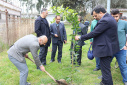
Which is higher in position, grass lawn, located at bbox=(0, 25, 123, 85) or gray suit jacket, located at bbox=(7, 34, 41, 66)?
gray suit jacket, located at bbox=(7, 34, 41, 66)

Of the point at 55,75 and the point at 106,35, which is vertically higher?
the point at 106,35

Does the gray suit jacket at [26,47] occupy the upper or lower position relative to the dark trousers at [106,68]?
upper

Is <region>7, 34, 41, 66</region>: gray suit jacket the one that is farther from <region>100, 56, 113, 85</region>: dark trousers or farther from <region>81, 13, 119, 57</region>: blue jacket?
<region>100, 56, 113, 85</region>: dark trousers

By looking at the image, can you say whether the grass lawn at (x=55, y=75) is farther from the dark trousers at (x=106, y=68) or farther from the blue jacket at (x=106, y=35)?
the blue jacket at (x=106, y=35)

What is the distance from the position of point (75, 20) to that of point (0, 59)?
4393 millimetres

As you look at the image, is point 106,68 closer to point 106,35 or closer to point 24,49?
point 106,35

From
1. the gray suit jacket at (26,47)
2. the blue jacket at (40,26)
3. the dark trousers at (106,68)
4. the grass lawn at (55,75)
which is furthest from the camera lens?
the blue jacket at (40,26)

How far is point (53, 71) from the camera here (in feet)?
15.1

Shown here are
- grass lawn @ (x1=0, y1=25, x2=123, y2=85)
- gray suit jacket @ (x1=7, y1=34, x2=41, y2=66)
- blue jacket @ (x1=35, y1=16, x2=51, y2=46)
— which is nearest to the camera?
gray suit jacket @ (x1=7, y1=34, x2=41, y2=66)

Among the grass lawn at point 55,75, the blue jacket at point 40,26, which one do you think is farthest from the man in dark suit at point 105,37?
the blue jacket at point 40,26

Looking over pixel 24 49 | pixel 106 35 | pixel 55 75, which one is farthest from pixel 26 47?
pixel 106 35

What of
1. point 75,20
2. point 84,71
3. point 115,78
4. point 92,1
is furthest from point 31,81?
point 92,1

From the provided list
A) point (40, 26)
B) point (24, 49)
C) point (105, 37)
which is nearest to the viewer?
point (105, 37)

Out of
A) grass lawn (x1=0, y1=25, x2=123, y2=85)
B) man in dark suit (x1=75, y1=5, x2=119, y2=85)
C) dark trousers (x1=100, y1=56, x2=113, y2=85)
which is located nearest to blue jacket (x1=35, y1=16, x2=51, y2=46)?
grass lawn (x1=0, y1=25, x2=123, y2=85)
